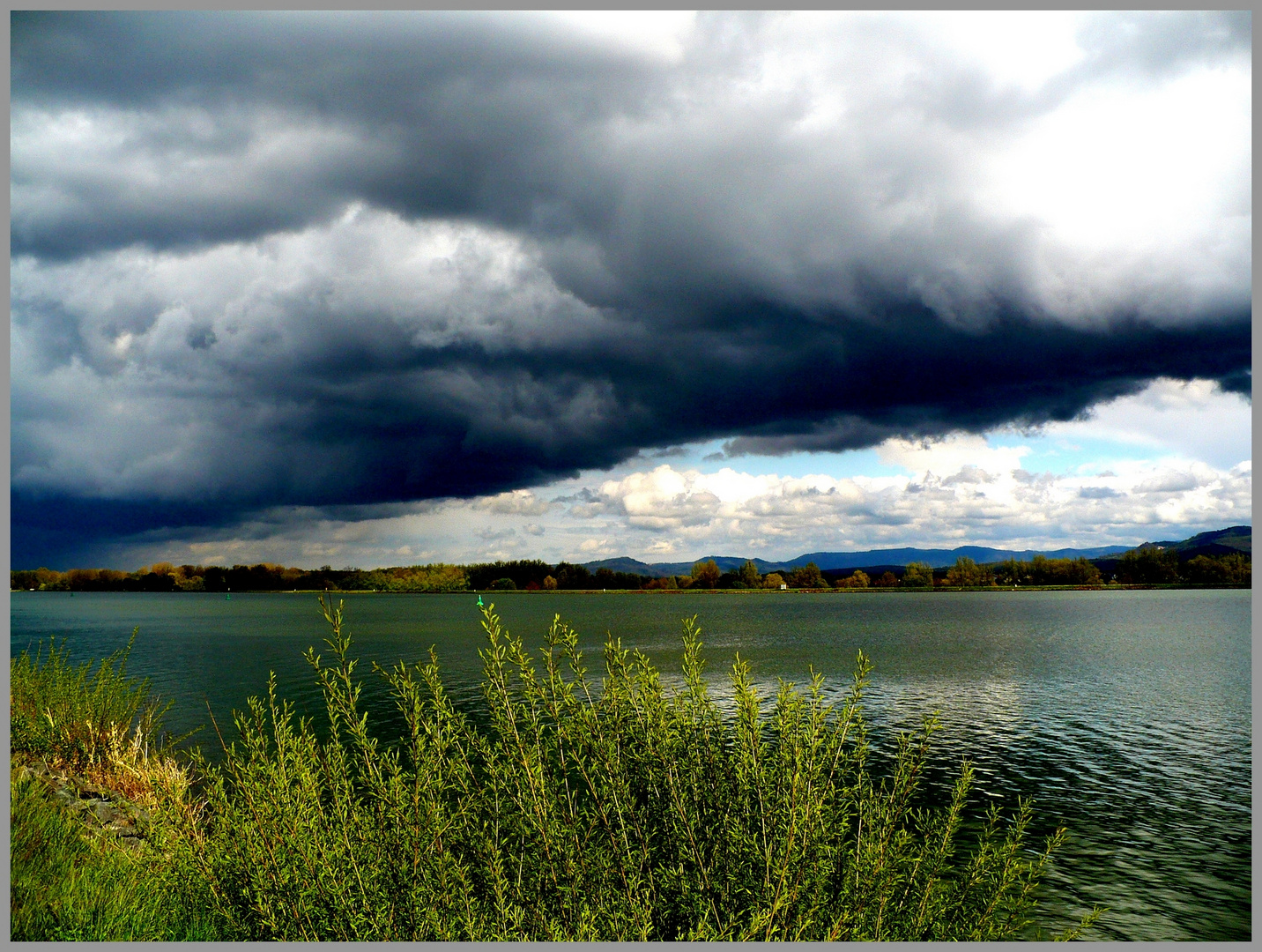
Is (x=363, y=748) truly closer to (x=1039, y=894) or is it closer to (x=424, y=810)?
(x=424, y=810)

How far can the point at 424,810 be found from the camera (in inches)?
209

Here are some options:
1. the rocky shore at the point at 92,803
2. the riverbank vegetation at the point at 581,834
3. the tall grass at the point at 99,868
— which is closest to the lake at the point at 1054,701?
the riverbank vegetation at the point at 581,834

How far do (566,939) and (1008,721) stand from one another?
114 ft

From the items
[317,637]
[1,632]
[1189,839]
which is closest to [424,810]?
[1,632]

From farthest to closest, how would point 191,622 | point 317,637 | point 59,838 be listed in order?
point 191,622 < point 317,637 < point 59,838

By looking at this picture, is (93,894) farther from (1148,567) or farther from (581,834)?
(1148,567)

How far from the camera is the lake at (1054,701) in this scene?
16266 mm

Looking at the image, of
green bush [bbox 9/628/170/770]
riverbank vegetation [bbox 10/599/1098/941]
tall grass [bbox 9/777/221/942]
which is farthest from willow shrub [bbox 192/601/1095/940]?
green bush [bbox 9/628/170/770]

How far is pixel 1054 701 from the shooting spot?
39.4m

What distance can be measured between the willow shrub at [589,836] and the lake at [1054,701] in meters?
A: 4.36

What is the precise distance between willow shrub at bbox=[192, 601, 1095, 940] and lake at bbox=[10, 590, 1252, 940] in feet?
14.3

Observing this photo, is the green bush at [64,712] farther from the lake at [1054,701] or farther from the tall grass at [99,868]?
the lake at [1054,701]

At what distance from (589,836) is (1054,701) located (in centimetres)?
4297

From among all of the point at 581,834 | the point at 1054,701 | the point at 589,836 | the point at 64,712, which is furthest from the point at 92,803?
the point at 1054,701
